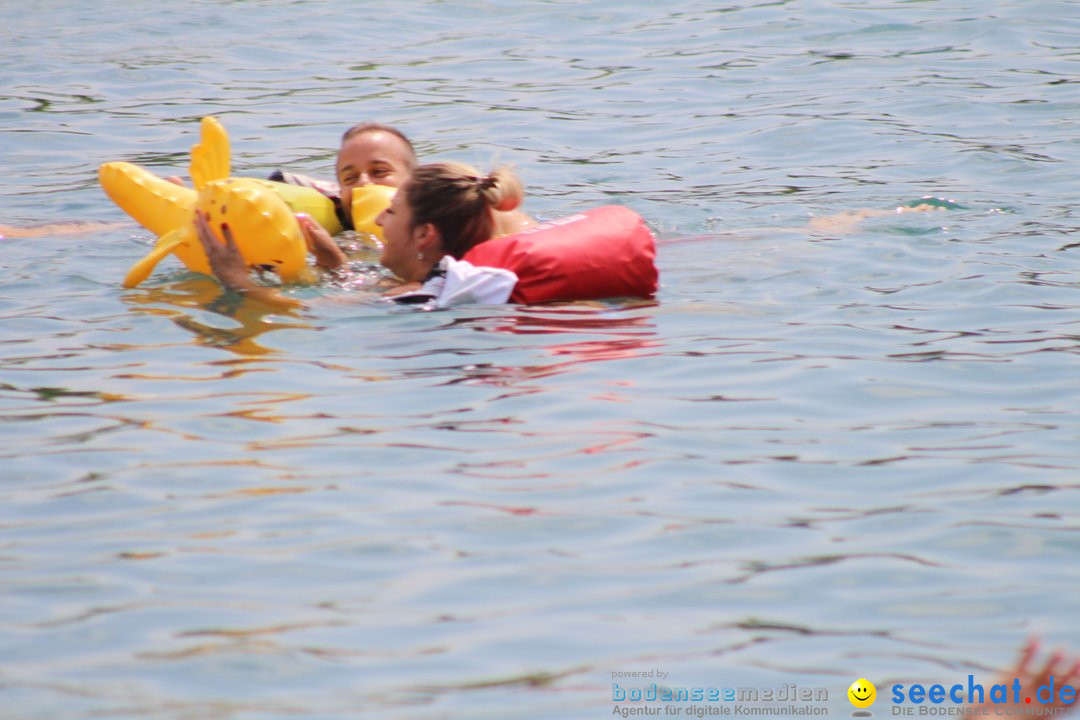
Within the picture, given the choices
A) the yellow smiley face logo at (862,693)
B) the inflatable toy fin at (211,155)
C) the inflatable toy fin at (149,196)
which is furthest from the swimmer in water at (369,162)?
the yellow smiley face logo at (862,693)

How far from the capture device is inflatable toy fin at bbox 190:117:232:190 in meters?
5.52

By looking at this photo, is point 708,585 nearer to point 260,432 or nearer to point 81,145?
point 260,432

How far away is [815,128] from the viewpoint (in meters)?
9.16

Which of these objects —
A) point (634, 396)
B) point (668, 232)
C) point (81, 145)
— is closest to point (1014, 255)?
point (668, 232)

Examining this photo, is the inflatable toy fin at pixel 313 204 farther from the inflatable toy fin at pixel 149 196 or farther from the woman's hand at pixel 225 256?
the woman's hand at pixel 225 256

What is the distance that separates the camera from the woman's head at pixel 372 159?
6746 millimetres

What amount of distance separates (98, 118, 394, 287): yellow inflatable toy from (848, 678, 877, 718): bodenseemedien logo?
11.0 ft

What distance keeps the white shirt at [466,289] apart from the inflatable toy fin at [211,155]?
2.87ft

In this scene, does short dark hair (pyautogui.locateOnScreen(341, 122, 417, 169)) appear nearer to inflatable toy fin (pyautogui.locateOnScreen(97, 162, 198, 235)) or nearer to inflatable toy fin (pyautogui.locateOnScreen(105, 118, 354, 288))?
inflatable toy fin (pyautogui.locateOnScreen(105, 118, 354, 288))

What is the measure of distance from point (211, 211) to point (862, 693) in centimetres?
354

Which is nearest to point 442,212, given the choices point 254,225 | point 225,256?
point 254,225

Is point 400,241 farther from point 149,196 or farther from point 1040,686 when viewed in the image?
point 1040,686

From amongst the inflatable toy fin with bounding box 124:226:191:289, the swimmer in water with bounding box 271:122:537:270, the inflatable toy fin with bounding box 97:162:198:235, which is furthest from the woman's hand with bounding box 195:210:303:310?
the swimmer in water with bounding box 271:122:537:270

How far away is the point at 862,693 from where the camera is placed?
2699mm
